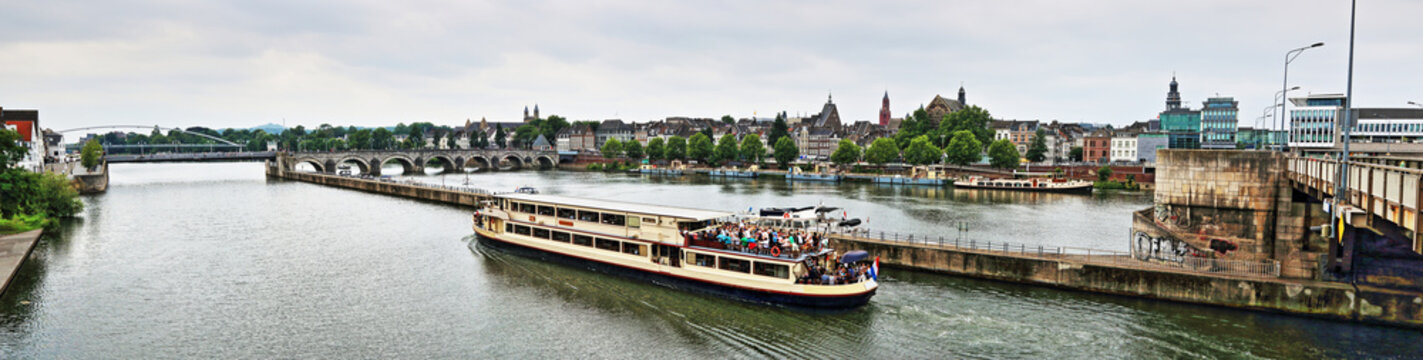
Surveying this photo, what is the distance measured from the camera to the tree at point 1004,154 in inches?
4232

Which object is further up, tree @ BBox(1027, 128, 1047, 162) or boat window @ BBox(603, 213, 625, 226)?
tree @ BBox(1027, 128, 1047, 162)

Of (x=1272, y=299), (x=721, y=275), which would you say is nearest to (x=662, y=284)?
(x=721, y=275)

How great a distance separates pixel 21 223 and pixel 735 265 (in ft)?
151

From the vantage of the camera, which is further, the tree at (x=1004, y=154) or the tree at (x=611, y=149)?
the tree at (x=611, y=149)

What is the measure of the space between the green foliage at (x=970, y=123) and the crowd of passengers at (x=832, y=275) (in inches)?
4461

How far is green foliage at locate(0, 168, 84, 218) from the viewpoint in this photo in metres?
44.1

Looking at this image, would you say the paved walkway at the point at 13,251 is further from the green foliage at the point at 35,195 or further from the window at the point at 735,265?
the window at the point at 735,265

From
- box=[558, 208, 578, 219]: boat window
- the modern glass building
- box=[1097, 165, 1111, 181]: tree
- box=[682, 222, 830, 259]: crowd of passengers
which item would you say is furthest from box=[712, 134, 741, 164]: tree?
box=[682, 222, 830, 259]: crowd of passengers

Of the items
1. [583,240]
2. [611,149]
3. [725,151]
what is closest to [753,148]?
[725,151]

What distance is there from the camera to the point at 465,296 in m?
32.6

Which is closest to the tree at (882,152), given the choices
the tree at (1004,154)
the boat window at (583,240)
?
the tree at (1004,154)

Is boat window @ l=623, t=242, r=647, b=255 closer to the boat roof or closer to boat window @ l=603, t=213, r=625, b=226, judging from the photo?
boat window @ l=603, t=213, r=625, b=226

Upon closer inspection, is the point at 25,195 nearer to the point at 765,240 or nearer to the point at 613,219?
the point at 613,219

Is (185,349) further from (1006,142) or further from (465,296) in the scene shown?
(1006,142)
